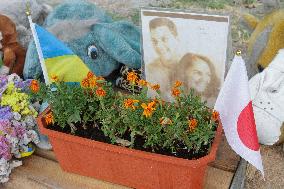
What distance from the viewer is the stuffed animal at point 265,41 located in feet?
4.20

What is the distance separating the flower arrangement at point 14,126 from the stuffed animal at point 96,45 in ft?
0.51

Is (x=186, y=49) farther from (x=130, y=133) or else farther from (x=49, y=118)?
(x=49, y=118)

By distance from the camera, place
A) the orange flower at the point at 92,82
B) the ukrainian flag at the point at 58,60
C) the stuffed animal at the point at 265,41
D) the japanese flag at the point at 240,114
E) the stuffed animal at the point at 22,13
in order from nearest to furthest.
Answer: the japanese flag at the point at 240,114
the orange flower at the point at 92,82
the ukrainian flag at the point at 58,60
the stuffed animal at the point at 265,41
the stuffed animal at the point at 22,13

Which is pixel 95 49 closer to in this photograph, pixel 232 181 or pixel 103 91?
pixel 103 91

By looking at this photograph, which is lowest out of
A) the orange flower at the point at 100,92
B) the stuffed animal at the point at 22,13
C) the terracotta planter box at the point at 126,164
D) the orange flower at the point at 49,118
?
the terracotta planter box at the point at 126,164

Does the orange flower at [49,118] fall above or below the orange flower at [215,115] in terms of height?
below

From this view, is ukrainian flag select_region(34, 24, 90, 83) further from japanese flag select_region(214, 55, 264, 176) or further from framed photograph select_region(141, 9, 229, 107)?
japanese flag select_region(214, 55, 264, 176)

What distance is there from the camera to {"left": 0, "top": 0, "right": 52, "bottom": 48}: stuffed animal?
158 cm

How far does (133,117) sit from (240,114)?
9.7 inches

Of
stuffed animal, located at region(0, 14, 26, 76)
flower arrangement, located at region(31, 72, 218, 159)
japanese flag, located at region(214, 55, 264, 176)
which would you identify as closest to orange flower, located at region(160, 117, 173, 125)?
flower arrangement, located at region(31, 72, 218, 159)

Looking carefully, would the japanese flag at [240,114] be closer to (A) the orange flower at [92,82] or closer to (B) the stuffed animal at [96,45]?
(A) the orange flower at [92,82]

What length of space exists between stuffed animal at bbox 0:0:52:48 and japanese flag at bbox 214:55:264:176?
3.00ft

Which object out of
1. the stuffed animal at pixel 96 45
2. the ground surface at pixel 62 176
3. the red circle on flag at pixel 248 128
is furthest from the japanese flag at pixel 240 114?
the stuffed animal at pixel 96 45

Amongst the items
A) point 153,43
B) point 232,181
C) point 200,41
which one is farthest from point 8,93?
point 232,181
